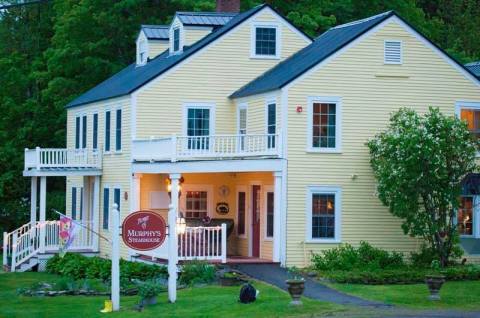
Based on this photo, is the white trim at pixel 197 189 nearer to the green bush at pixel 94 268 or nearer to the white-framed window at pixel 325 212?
the green bush at pixel 94 268

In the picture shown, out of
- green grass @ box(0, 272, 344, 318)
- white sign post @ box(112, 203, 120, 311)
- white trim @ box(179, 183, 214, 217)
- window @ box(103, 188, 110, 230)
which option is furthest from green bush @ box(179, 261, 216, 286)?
window @ box(103, 188, 110, 230)

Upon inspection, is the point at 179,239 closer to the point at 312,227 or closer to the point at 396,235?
the point at 312,227

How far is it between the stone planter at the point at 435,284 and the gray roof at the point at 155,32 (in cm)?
2227

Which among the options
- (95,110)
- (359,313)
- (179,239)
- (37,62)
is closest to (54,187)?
(37,62)

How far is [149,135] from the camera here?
42969mm

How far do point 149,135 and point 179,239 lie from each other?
6.28m

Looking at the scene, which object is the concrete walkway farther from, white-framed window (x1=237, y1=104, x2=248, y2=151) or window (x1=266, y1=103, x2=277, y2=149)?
white-framed window (x1=237, y1=104, x2=248, y2=151)

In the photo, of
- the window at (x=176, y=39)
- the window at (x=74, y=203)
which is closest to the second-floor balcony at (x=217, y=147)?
the window at (x=176, y=39)

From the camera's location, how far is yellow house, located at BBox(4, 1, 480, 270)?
38281mm

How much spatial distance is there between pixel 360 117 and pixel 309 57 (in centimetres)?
307

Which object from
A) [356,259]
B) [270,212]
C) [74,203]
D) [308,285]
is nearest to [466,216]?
[356,259]

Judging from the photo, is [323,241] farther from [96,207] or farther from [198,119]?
[96,207]

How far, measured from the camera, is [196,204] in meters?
43.3

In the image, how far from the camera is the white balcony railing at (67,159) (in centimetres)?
4625
